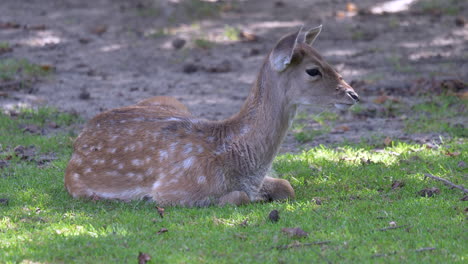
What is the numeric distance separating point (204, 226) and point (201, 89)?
654cm

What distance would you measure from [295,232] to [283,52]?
204 cm

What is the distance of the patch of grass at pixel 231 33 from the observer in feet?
50.3

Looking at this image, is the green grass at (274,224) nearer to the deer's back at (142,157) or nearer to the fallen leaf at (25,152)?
the deer's back at (142,157)

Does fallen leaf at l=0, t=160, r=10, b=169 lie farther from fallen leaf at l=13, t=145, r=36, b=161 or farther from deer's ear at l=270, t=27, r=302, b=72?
deer's ear at l=270, t=27, r=302, b=72

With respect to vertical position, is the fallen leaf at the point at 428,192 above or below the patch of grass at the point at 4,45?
above

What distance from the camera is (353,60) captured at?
14.1 metres

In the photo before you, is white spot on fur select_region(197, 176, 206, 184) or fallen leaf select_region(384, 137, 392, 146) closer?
white spot on fur select_region(197, 176, 206, 184)

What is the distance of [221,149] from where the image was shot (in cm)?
753

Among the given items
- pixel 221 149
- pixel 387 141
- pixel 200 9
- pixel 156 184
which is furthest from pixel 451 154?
pixel 200 9

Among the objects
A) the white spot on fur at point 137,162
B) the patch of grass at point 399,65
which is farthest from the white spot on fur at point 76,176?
the patch of grass at point 399,65

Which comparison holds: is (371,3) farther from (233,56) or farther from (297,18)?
(233,56)

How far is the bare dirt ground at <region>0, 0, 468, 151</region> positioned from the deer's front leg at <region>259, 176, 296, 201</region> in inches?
93.0

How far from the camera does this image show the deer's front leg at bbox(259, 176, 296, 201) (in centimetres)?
764

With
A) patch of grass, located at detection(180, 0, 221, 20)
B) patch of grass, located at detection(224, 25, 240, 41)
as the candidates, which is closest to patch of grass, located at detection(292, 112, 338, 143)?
patch of grass, located at detection(224, 25, 240, 41)
